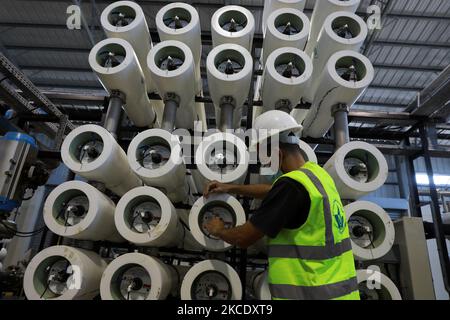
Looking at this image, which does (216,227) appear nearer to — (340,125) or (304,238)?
(304,238)

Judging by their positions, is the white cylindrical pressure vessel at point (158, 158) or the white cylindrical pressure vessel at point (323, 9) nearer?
the white cylindrical pressure vessel at point (158, 158)

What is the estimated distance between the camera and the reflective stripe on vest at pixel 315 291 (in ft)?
3.05

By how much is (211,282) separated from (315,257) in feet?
1.82

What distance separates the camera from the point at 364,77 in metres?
1.58

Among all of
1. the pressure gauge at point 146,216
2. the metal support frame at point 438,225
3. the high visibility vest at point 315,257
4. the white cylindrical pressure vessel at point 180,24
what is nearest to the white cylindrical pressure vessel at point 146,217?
the pressure gauge at point 146,216

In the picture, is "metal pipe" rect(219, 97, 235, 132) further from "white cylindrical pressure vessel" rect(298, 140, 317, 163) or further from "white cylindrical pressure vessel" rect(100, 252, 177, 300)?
"white cylindrical pressure vessel" rect(100, 252, 177, 300)

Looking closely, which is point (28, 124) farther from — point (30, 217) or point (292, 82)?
point (30, 217)

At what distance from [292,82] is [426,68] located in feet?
14.3

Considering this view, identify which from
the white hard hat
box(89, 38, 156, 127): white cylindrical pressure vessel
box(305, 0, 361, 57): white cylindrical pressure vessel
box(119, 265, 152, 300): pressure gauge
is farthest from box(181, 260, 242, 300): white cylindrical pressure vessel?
box(305, 0, 361, 57): white cylindrical pressure vessel

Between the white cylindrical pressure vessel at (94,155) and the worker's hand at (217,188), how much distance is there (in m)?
0.48

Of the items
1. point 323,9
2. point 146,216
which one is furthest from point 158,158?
point 323,9

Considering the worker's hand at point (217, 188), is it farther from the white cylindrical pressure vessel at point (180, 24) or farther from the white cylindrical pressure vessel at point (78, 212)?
the white cylindrical pressure vessel at point (180, 24)

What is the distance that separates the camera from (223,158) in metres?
1.36

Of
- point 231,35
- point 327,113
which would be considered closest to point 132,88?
point 231,35
